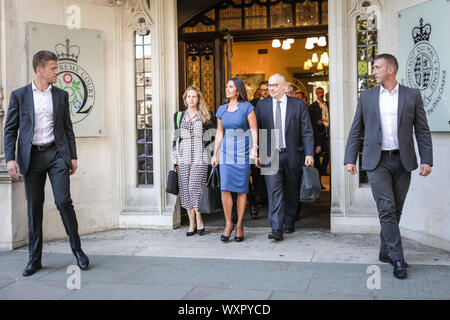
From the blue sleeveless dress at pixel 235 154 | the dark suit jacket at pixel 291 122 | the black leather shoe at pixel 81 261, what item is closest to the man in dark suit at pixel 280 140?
the dark suit jacket at pixel 291 122

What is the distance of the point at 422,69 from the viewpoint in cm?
653

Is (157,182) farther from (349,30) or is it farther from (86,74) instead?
(349,30)

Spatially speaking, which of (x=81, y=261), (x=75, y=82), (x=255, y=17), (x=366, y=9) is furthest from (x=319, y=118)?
(x=81, y=261)

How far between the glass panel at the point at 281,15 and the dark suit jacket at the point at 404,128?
424cm

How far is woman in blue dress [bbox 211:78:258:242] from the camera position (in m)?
6.79

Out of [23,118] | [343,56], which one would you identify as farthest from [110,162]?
[343,56]

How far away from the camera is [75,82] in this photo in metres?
7.58

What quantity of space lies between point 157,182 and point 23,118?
2.72 meters

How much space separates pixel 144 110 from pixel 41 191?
105 inches

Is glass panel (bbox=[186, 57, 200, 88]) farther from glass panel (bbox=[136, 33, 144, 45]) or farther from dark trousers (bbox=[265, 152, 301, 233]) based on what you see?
dark trousers (bbox=[265, 152, 301, 233])

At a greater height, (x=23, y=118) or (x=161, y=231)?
(x=23, y=118)

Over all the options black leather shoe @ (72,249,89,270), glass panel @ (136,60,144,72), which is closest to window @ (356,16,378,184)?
glass panel @ (136,60,144,72)

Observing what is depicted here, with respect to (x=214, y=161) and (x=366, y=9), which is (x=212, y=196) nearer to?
(x=214, y=161)

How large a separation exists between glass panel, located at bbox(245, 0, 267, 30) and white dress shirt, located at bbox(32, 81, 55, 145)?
4.82 m
